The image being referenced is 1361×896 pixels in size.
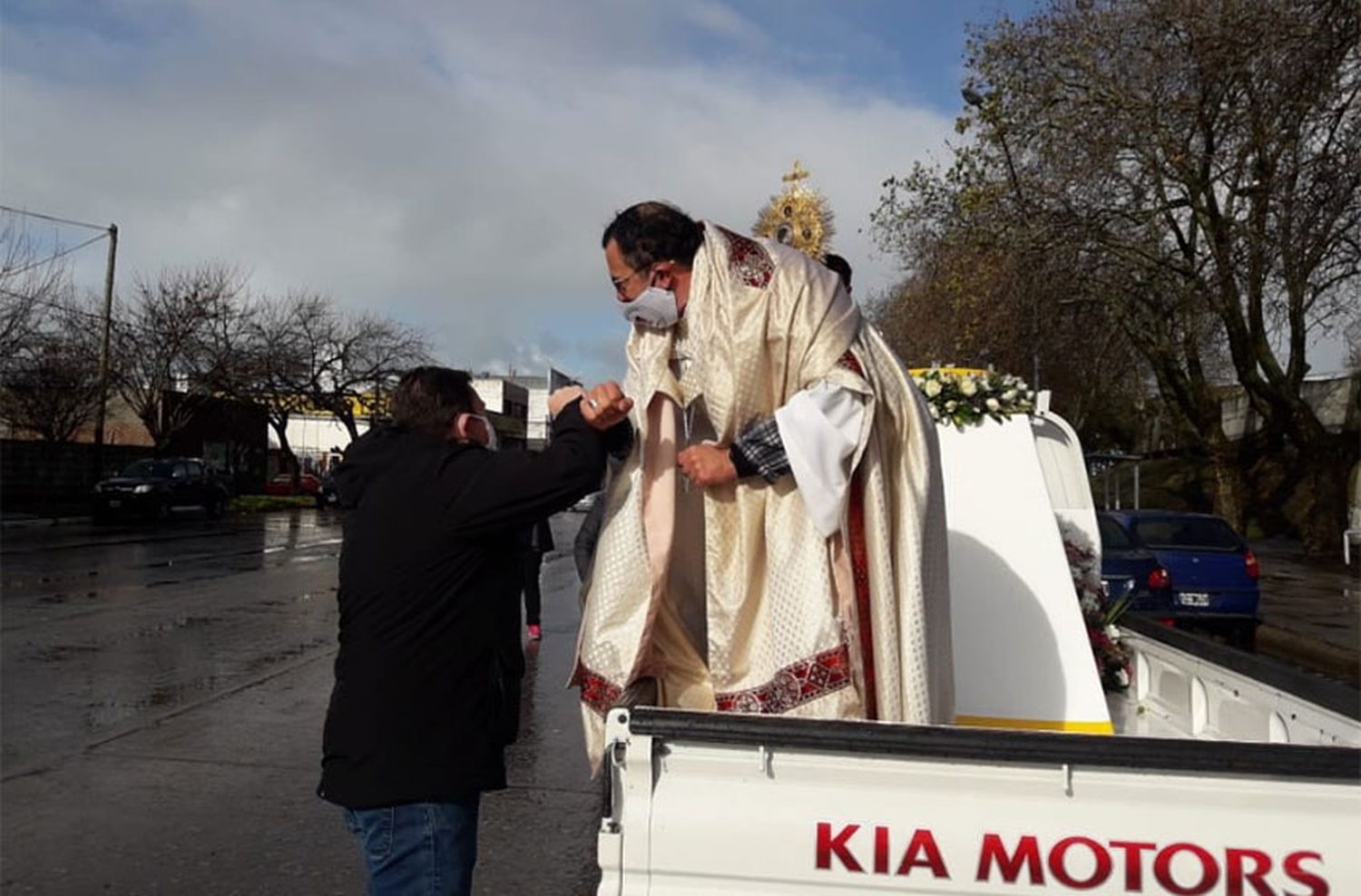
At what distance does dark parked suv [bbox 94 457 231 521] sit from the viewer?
2831cm

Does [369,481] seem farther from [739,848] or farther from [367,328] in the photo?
[367,328]

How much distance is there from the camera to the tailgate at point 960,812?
7.03ft

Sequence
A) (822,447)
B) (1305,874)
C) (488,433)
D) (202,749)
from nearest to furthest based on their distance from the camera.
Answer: (1305,874), (822,447), (488,433), (202,749)

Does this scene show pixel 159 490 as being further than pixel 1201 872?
Yes

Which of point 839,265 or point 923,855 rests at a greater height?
point 839,265

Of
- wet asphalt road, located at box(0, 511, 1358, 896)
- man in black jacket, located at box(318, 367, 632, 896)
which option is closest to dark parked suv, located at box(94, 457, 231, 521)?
wet asphalt road, located at box(0, 511, 1358, 896)

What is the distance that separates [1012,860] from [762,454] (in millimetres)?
1013

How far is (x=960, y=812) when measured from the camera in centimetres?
221

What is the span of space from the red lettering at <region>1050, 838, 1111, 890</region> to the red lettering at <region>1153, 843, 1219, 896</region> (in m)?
0.09

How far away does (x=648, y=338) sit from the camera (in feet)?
9.80

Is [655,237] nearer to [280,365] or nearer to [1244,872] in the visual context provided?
[1244,872]

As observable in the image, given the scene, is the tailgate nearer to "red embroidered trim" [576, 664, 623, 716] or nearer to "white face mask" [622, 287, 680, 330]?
"red embroidered trim" [576, 664, 623, 716]

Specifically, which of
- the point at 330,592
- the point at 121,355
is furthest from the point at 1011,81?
the point at 121,355

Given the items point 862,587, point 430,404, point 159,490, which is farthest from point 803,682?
point 159,490
